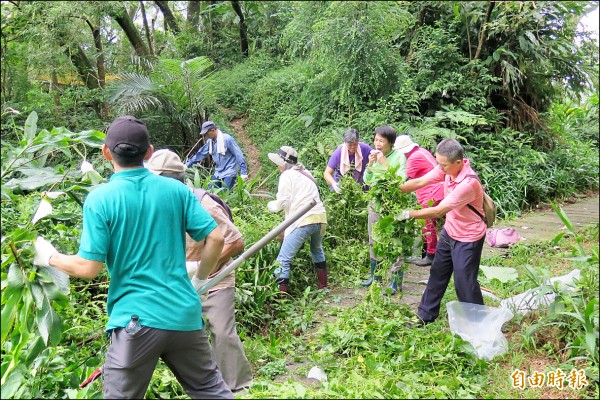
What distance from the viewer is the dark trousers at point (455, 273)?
3.80 metres

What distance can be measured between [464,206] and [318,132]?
6.23 m

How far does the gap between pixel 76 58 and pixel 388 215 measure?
29.7 feet

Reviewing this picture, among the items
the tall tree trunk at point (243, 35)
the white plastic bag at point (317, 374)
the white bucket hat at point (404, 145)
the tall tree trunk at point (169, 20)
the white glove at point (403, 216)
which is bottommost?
the white plastic bag at point (317, 374)

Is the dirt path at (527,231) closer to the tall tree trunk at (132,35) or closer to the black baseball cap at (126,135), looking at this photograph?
the black baseball cap at (126,135)

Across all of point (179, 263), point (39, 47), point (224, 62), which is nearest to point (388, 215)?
point (179, 263)

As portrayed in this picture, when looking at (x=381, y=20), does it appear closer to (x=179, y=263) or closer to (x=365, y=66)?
(x=365, y=66)

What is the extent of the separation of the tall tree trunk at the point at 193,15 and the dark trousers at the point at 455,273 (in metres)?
14.0

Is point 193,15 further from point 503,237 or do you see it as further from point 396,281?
point 396,281

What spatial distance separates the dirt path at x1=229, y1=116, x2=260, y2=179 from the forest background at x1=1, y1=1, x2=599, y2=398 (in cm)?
14

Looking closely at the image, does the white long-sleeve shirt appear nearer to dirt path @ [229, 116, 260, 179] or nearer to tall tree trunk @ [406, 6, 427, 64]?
tall tree trunk @ [406, 6, 427, 64]

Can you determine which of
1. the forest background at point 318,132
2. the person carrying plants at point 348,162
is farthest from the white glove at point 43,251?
the person carrying plants at point 348,162

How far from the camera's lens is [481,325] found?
3.69 m

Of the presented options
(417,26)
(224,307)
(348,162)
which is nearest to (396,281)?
(224,307)

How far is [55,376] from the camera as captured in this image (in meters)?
3.06
